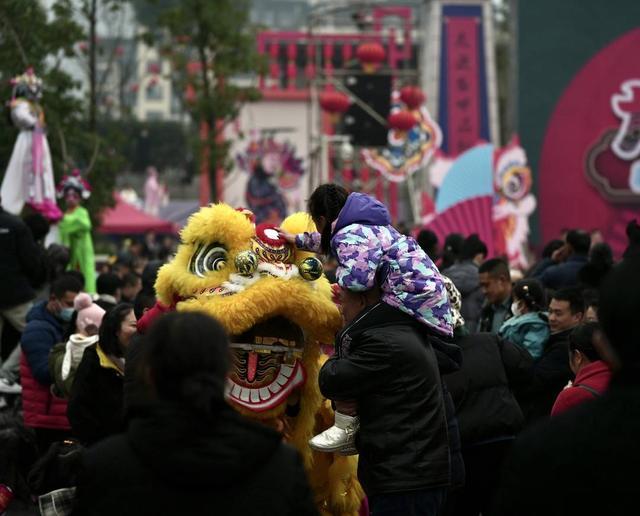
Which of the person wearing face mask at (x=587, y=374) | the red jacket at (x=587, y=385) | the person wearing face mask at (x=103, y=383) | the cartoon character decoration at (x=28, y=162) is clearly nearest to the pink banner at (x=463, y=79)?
the cartoon character decoration at (x=28, y=162)

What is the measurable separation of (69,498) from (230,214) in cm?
167

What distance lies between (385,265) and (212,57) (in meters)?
21.2

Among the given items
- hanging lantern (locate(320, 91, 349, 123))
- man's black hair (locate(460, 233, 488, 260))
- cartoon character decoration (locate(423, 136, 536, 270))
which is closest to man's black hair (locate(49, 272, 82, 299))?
man's black hair (locate(460, 233, 488, 260))

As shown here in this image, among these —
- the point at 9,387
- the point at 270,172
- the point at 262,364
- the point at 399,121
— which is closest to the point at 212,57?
the point at 399,121

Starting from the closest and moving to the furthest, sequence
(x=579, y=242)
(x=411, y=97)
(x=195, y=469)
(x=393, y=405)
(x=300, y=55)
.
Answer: (x=195, y=469)
(x=393, y=405)
(x=579, y=242)
(x=411, y=97)
(x=300, y=55)

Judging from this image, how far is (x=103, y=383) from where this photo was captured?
21.8 feet

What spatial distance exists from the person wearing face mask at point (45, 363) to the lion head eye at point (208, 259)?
2.26 meters

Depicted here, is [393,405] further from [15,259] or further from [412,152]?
[412,152]

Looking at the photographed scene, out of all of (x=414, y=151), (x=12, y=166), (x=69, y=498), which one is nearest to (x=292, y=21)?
(x=414, y=151)

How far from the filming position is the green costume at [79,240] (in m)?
12.0

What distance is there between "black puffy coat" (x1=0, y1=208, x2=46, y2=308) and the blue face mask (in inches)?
51.1

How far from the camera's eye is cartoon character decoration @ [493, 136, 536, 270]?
21984mm

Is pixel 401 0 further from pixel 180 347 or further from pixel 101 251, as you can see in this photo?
pixel 180 347

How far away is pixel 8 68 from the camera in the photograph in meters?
14.0
